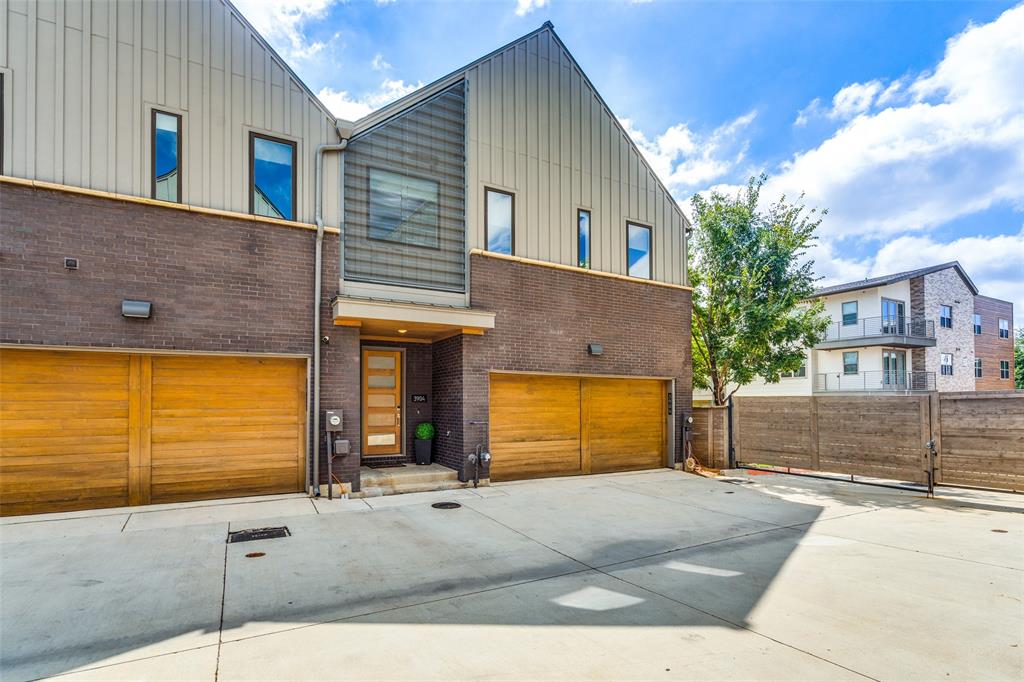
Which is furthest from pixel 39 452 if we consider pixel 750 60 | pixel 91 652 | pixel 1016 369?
pixel 1016 369

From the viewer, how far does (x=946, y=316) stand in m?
27.4

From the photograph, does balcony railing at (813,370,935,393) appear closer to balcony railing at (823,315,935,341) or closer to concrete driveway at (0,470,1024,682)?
balcony railing at (823,315,935,341)

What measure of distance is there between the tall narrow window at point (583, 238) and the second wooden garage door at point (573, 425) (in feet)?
8.62

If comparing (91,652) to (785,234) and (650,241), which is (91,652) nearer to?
(650,241)

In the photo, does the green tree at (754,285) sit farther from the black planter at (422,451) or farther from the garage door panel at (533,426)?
the black planter at (422,451)

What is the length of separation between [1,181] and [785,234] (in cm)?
1546

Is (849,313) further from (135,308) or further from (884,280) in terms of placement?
(135,308)

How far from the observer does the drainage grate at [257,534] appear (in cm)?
594

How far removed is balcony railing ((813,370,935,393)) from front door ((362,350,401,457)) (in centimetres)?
2316

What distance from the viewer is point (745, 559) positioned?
17.6 ft

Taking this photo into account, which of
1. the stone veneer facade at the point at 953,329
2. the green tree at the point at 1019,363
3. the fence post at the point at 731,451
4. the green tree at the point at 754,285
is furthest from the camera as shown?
the green tree at the point at 1019,363

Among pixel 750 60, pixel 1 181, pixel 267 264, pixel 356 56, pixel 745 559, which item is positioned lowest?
pixel 745 559

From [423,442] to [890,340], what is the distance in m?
23.9

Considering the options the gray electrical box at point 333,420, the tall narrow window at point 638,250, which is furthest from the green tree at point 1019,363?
the gray electrical box at point 333,420
